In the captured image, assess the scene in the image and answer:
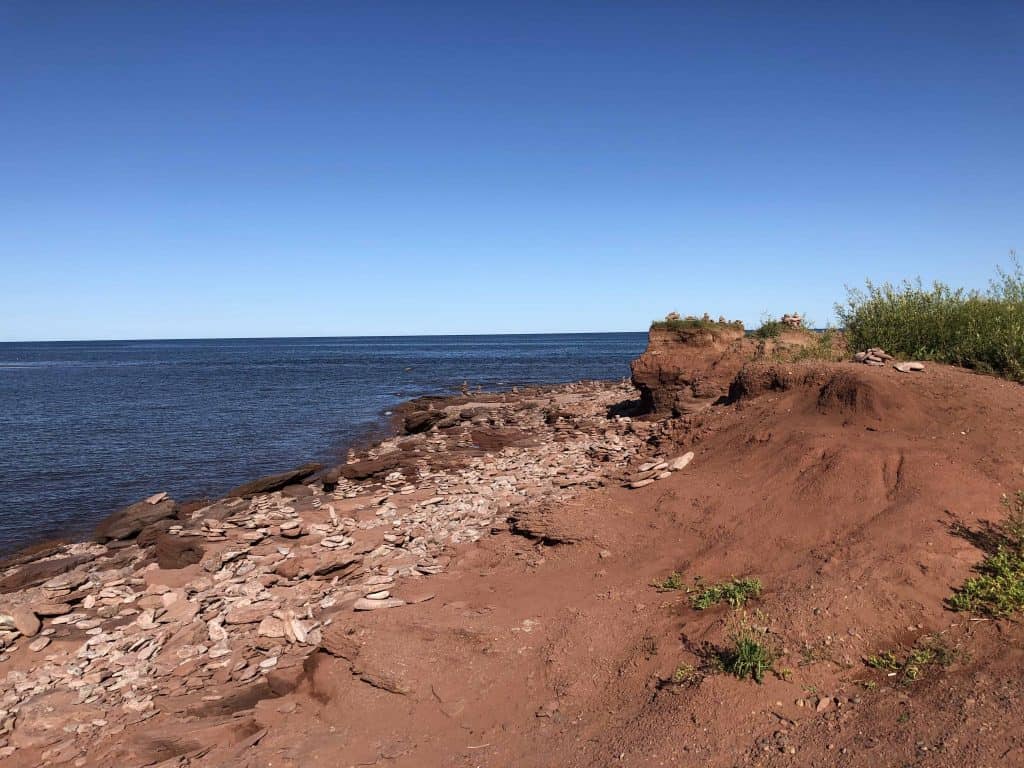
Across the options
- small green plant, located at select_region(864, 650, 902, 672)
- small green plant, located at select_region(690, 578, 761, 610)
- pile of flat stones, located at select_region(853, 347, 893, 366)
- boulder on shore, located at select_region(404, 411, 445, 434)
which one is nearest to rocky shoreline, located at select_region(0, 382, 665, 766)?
small green plant, located at select_region(690, 578, 761, 610)

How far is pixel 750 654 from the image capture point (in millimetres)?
6203

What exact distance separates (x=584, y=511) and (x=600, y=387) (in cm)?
3328

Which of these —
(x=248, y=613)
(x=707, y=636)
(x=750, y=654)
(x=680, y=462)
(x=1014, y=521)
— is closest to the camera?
(x=750, y=654)

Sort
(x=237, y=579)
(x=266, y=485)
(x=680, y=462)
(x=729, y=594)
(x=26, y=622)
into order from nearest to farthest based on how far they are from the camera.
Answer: (x=729, y=594)
(x=26, y=622)
(x=237, y=579)
(x=680, y=462)
(x=266, y=485)

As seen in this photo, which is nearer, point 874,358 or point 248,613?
point 248,613

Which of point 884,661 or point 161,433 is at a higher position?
point 884,661

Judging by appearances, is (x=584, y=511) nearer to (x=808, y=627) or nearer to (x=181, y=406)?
(x=808, y=627)

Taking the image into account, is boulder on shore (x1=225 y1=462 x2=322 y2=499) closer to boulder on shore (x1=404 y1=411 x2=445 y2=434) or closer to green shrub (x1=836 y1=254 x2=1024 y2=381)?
boulder on shore (x1=404 y1=411 x2=445 y2=434)

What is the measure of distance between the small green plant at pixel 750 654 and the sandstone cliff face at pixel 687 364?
48.1 ft

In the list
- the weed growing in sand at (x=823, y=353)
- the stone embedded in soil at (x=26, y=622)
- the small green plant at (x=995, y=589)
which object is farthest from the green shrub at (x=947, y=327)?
the stone embedded in soil at (x=26, y=622)

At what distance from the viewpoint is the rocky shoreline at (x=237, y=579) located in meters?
8.11

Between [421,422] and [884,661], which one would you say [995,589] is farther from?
[421,422]

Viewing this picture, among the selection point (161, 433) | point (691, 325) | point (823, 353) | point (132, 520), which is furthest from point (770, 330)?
point (161, 433)

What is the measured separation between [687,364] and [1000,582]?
54.5 ft
